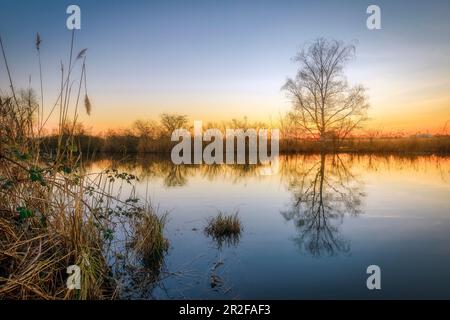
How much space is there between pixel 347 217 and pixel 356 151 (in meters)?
21.1

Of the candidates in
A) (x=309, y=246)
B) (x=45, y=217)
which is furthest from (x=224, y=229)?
(x=45, y=217)

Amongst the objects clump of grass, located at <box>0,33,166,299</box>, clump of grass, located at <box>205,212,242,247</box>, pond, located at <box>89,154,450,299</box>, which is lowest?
pond, located at <box>89,154,450,299</box>

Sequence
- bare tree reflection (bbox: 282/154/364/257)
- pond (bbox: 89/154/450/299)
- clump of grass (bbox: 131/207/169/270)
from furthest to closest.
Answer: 1. bare tree reflection (bbox: 282/154/364/257)
2. clump of grass (bbox: 131/207/169/270)
3. pond (bbox: 89/154/450/299)

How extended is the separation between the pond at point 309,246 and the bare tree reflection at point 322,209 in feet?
0.07

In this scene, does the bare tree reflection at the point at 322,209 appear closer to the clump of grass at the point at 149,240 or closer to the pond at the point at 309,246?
the pond at the point at 309,246

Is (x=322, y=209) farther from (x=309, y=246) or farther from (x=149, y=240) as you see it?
(x=149, y=240)

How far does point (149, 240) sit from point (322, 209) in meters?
4.56

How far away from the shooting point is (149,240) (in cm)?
446

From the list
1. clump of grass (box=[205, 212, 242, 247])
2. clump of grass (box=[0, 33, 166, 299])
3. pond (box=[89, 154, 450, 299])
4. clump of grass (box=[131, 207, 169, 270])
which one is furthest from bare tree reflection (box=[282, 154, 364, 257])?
clump of grass (box=[0, 33, 166, 299])

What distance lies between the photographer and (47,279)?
112 inches

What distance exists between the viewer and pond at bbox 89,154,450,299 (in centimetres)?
356

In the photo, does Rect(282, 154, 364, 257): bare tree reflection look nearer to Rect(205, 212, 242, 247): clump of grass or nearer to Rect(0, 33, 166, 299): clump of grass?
Rect(205, 212, 242, 247): clump of grass

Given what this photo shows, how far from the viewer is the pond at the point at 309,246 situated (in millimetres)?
3562

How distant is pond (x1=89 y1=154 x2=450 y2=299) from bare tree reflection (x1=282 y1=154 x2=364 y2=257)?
0.8 inches
